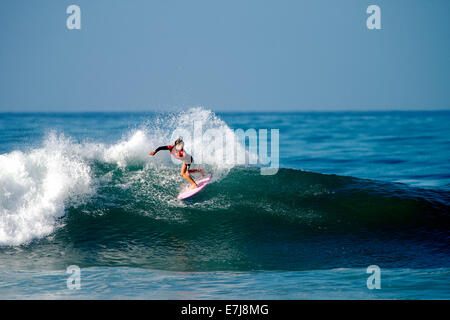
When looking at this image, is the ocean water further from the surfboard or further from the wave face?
the surfboard

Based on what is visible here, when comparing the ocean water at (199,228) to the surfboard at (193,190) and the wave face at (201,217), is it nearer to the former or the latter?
the wave face at (201,217)

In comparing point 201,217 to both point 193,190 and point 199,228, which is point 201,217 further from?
point 193,190

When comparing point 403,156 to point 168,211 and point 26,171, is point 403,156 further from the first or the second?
point 26,171

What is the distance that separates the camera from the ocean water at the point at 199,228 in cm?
764

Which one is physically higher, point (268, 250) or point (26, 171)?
point (26, 171)

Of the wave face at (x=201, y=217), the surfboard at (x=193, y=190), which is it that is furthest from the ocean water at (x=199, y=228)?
the surfboard at (x=193, y=190)

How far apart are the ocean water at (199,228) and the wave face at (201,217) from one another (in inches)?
1.3

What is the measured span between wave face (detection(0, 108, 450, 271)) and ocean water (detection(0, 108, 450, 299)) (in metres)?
0.03

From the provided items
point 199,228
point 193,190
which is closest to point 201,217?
point 199,228

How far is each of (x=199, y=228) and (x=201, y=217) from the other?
51 cm

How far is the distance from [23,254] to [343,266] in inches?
240

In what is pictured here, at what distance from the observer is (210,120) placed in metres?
15.4

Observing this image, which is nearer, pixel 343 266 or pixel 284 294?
pixel 284 294

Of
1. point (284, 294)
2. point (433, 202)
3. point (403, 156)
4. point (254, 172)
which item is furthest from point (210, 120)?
point (403, 156)
